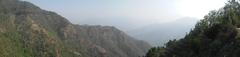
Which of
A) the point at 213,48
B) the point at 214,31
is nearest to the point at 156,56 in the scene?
the point at 214,31

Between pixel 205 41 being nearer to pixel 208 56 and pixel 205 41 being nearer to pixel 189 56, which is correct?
pixel 189 56

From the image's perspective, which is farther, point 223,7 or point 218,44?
point 223,7

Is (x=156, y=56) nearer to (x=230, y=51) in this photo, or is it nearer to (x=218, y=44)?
(x=218, y=44)

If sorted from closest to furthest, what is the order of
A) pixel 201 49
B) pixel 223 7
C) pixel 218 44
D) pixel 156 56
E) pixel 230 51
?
pixel 230 51, pixel 218 44, pixel 201 49, pixel 156 56, pixel 223 7

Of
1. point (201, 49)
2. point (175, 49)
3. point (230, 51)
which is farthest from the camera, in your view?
point (175, 49)

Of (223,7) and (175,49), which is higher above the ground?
(223,7)

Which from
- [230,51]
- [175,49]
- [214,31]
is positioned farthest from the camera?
[175,49]

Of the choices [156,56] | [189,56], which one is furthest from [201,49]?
[156,56]

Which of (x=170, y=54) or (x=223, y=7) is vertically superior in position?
(x=223, y=7)

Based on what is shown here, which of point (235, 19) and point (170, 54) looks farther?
point (170, 54)

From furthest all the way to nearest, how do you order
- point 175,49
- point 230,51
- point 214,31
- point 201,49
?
point 175,49, point 214,31, point 201,49, point 230,51
